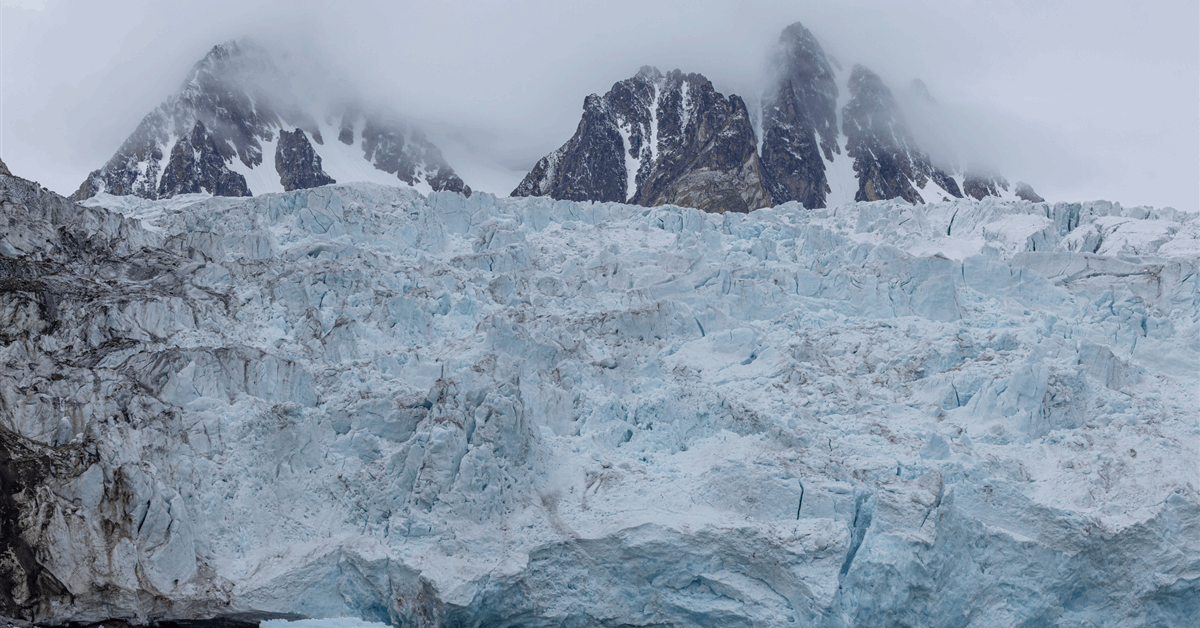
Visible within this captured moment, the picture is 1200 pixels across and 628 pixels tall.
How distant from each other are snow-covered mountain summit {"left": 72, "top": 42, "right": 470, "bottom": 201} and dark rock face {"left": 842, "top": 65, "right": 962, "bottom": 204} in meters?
34.2

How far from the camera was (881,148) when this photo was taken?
70.9 metres

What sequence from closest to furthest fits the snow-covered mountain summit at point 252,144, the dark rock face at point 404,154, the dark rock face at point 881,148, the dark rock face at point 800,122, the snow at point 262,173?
the snow-covered mountain summit at point 252,144 → the snow at point 262,173 → the dark rock face at point 404,154 → the dark rock face at point 881,148 → the dark rock face at point 800,122

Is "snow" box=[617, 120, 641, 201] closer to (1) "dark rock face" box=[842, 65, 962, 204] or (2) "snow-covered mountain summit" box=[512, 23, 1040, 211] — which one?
(2) "snow-covered mountain summit" box=[512, 23, 1040, 211]

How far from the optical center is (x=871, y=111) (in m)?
75.1

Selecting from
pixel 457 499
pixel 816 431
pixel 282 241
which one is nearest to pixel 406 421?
pixel 457 499

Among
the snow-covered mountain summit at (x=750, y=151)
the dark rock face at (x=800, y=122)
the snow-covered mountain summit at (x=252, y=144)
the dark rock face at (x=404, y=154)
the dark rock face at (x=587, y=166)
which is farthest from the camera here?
the dark rock face at (x=800, y=122)

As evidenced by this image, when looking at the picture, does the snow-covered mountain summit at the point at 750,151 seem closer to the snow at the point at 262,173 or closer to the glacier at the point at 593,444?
the snow at the point at 262,173

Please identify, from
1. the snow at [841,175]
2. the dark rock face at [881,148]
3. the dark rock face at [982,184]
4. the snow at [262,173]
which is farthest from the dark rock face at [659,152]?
the snow at [262,173]

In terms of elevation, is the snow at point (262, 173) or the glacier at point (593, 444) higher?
the snow at point (262, 173)

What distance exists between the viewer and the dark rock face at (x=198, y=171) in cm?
5966

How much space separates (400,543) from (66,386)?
5.49 meters

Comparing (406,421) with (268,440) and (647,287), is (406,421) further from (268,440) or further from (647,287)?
(647,287)

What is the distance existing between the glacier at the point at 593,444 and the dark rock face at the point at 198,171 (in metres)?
47.1

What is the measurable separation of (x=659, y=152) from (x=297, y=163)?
29923 mm
